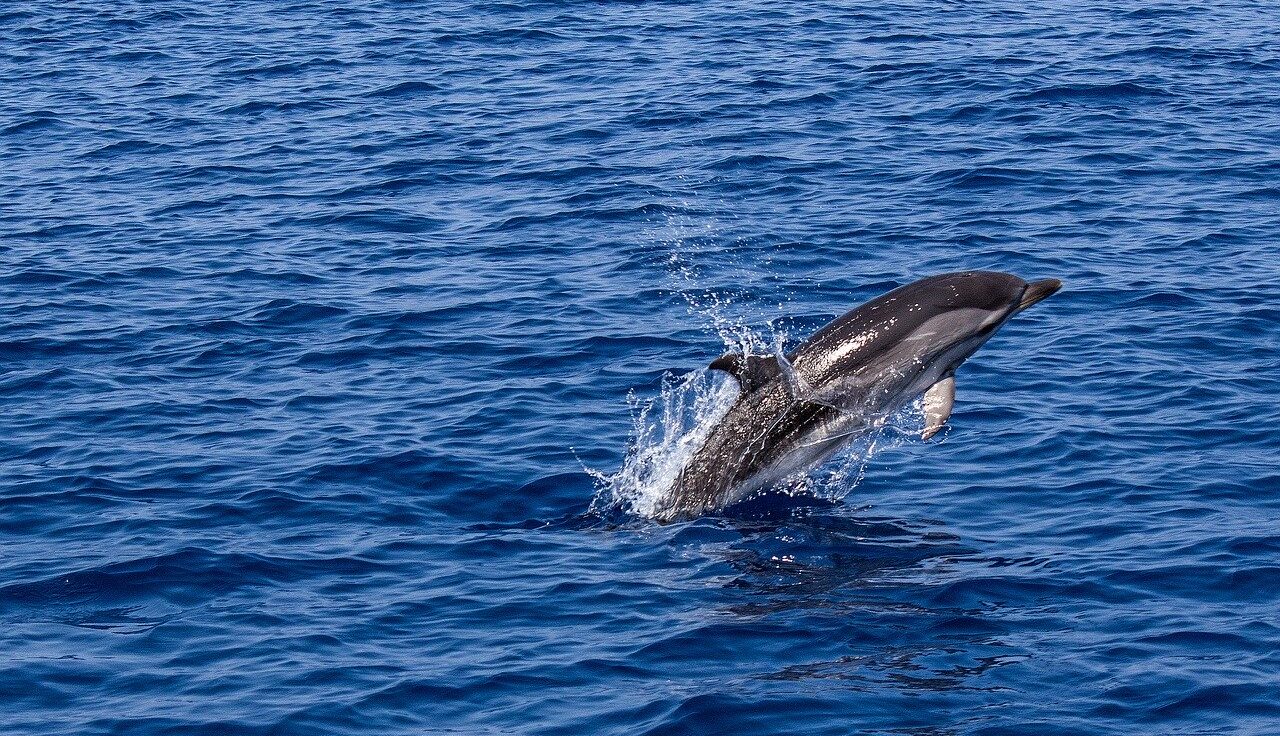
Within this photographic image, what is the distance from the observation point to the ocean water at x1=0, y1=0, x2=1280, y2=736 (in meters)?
11.9

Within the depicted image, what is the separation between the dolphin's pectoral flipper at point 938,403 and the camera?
1469cm

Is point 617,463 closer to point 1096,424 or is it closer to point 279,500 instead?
point 279,500

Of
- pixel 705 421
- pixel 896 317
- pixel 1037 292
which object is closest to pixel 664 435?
pixel 705 421

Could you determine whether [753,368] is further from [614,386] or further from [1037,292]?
[614,386]

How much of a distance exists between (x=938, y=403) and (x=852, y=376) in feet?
3.10

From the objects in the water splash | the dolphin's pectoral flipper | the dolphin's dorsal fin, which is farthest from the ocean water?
the dolphin's dorsal fin

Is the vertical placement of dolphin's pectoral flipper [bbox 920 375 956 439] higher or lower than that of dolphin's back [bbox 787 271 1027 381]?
lower

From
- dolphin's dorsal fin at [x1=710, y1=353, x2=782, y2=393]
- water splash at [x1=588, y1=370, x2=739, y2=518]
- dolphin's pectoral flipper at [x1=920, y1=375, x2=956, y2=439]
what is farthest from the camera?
water splash at [x1=588, y1=370, x2=739, y2=518]

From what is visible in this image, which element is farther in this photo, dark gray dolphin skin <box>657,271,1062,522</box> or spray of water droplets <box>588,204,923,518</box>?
spray of water droplets <box>588,204,923,518</box>

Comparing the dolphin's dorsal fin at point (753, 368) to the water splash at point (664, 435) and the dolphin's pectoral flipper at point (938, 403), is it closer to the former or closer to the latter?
the water splash at point (664, 435)

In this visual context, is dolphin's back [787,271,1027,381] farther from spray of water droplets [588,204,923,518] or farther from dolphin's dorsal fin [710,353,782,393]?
spray of water droplets [588,204,923,518]

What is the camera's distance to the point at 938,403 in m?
14.8

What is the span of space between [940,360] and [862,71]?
1669 cm

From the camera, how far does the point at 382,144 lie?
89.2ft
